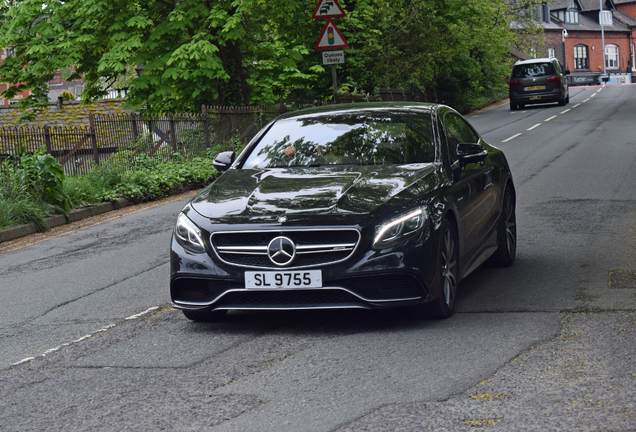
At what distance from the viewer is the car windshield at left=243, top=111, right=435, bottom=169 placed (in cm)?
666

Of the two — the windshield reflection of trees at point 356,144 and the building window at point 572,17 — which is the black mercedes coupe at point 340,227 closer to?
the windshield reflection of trees at point 356,144

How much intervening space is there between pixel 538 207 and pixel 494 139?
12.2 m

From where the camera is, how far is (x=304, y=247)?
5504mm

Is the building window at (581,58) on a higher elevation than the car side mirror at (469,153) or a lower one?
higher

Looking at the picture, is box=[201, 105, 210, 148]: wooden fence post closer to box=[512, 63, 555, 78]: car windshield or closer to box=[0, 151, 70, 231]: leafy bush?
box=[0, 151, 70, 231]: leafy bush

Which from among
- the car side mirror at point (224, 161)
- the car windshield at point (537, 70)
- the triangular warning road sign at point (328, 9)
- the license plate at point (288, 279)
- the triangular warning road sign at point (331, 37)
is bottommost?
the license plate at point (288, 279)

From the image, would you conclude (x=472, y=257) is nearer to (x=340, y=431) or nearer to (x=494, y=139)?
(x=340, y=431)

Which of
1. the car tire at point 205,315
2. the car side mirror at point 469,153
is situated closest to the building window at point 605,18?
the car side mirror at point 469,153

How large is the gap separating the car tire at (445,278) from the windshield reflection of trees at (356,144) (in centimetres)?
79

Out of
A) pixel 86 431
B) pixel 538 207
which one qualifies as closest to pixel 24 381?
pixel 86 431

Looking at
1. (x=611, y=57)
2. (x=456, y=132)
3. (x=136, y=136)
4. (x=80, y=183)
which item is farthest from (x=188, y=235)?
(x=611, y=57)

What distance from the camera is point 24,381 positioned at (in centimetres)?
507

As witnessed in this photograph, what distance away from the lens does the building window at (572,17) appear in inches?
3752

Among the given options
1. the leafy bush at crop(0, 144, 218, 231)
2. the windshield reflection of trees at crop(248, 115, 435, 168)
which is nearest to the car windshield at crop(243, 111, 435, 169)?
the windshield reflection of trees at crop(248, 115, 435, 168)
